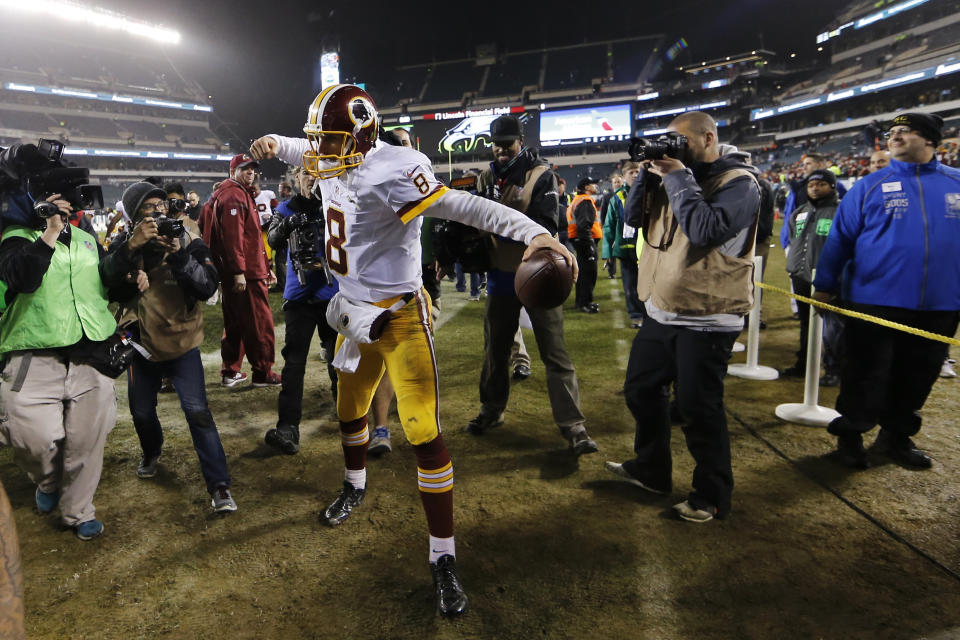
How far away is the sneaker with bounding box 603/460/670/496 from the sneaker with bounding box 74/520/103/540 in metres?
2.95

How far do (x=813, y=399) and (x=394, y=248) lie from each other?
3710mm

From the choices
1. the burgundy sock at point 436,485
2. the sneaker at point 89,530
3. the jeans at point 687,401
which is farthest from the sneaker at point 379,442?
the jeans at point 687,401

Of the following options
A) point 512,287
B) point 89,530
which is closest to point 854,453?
point 512,287

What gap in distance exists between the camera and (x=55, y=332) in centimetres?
271

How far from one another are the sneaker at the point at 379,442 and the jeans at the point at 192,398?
971mm

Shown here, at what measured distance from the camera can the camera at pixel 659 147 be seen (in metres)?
2.54

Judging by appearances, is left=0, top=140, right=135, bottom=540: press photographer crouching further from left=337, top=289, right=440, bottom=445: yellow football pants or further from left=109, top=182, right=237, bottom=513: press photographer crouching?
left=337, top=289, right=440, bottom=445: yellow football pants

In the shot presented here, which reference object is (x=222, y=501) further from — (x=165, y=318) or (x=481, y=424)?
(x=481, y=424)

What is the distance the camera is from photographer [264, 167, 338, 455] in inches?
147

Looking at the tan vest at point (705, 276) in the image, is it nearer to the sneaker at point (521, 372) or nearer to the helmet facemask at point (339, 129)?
the helmet facemask at point (339, 129)

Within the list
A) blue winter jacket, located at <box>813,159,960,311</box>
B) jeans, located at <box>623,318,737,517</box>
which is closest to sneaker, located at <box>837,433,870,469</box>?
blue winter jacket, located at <box>813,159,960,311</box>

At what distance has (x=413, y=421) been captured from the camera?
7.76 feet

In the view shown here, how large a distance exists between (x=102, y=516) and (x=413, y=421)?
6.93ft

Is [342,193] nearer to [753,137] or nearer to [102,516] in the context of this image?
[102,516]
